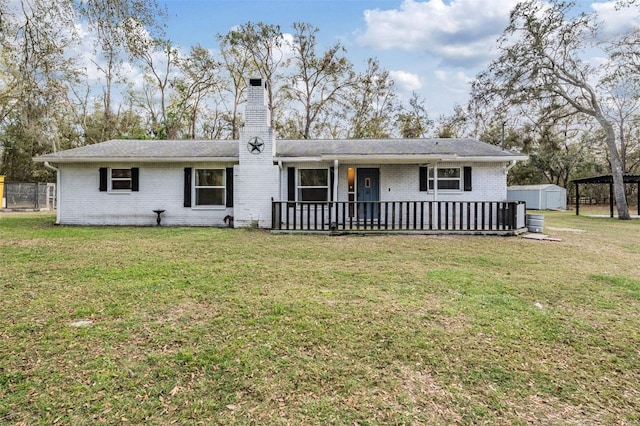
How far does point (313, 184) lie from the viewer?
12094mm

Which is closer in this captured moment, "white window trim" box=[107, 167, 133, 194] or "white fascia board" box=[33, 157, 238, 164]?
"white fascia board" box=[33, 157, 238, 164]

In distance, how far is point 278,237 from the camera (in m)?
9.62

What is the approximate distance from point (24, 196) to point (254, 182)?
18.5m

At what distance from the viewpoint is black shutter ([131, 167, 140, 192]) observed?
39.5 feet

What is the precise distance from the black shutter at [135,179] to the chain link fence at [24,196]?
46.4 ft

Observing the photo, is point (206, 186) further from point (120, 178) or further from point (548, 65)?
point (548, 65)

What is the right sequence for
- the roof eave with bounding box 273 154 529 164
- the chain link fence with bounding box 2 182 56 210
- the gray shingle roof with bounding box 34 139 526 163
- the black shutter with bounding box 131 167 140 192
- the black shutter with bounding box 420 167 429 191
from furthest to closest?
the chain link fence with bounding box 2 182 56 210
the black shutter with bounding box 131 167 140 192
the black shutter with bounding box 420 167 429 191
the gray shingle roof with bounding box 34 139 526 163
the roof eave with bounding box 273 154 529 164

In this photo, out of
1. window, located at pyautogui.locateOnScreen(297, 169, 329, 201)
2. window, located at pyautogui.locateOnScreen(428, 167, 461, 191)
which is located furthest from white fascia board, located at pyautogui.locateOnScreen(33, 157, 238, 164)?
window, located at pyautogui.locateOnScreen(428, 167, 461, 191)

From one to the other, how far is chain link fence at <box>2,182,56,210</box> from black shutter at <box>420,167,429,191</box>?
22.9 metres

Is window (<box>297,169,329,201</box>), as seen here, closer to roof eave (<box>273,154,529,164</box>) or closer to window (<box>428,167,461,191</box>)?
roof eave (<box>273,154,529,164</box>)

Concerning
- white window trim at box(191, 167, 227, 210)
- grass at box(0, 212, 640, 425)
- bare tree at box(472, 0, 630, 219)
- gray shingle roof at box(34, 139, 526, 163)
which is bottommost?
grass at box(0, 212, 640, 425)

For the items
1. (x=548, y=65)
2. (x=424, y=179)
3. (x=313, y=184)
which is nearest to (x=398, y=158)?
(x=424, y=179)

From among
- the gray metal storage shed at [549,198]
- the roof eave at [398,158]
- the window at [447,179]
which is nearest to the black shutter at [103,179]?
the roof eave at [398,158]

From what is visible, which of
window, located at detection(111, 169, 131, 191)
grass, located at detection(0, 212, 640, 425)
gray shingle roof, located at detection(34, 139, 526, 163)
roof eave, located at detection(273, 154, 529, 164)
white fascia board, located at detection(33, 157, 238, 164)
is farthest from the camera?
window, located at detection(111, 169, 131, 191)
